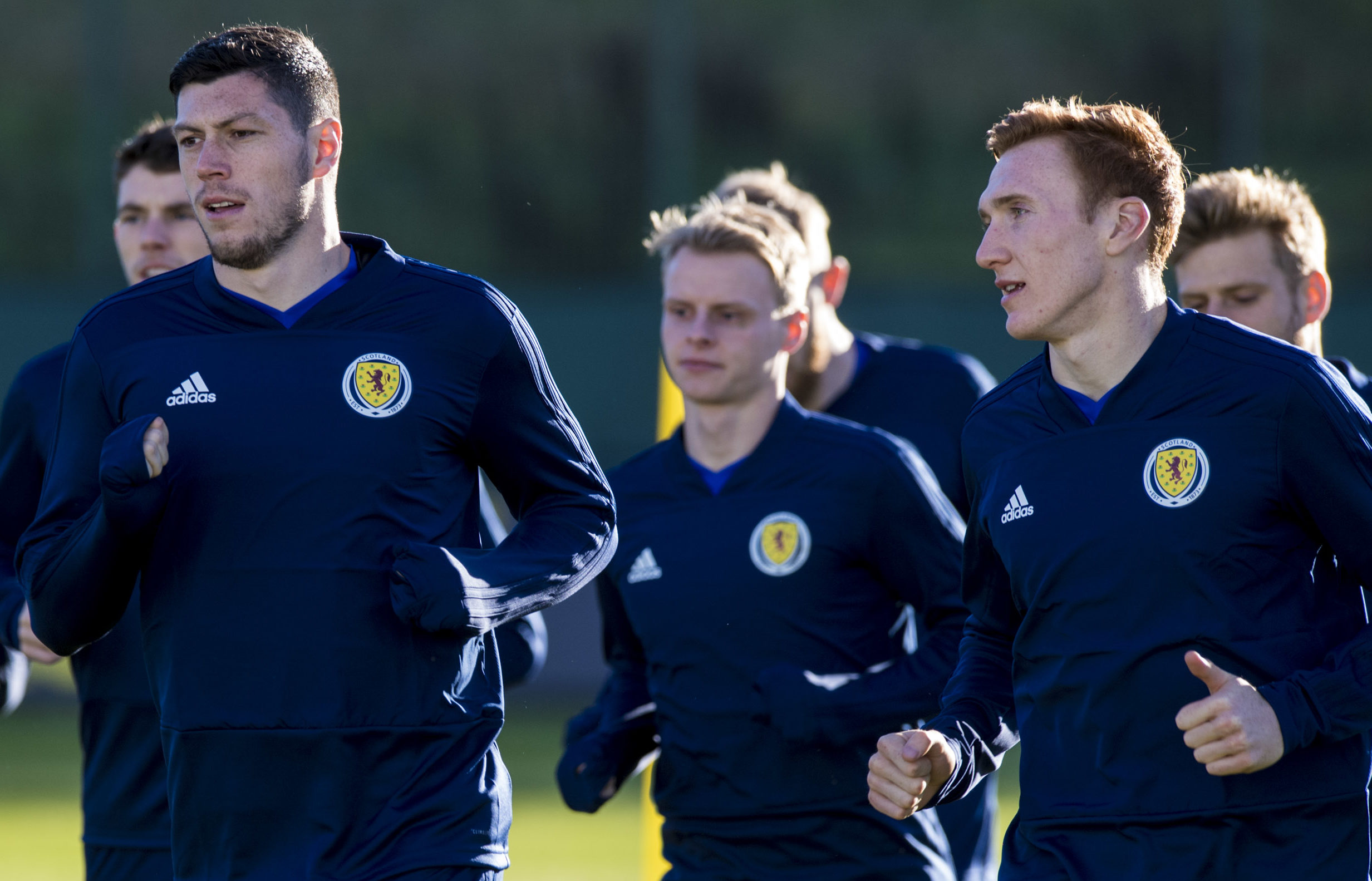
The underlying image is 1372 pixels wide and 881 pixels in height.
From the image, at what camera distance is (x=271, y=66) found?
11.9 ft

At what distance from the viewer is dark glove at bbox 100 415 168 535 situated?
3.26m

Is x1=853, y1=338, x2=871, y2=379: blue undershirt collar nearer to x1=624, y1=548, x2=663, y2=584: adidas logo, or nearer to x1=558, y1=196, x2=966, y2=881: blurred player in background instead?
x1=558, y1=196, x2=966, y2=881: blurred player in background

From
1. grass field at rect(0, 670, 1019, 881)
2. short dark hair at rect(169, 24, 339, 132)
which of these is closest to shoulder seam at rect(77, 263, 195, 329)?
short dark hair at rect(169, 24, 339, 132)

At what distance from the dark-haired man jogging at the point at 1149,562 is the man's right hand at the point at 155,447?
155 cm

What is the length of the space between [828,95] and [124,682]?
48.6 feet

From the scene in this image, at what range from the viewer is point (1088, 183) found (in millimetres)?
3664

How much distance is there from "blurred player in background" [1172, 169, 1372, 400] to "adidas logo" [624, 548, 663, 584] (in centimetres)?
174

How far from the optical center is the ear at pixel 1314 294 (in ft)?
16.3

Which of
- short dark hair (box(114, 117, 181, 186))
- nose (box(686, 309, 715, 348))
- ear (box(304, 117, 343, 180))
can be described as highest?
short dark hair (box(114, 117, 181, 186))

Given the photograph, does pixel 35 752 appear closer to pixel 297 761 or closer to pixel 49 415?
pixel 49 415

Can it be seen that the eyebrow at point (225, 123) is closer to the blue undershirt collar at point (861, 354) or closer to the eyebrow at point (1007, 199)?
the eyebrow at point (1007, 199)

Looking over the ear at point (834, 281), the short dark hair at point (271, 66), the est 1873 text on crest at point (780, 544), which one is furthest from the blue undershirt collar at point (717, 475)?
the short dark hair at point (271, 66)

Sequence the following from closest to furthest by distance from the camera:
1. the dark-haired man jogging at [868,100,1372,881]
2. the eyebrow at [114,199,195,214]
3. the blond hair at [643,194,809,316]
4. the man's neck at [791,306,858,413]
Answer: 1. the dark-haired man jogging at [868,100,1372,881]
2. the blond hair at [643,194,809,316]
3. the eyebrow at [114,199,195,214]
4. the man's neck at [791,306,858,413]

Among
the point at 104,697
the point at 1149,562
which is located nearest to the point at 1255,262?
the point at 1149,562
